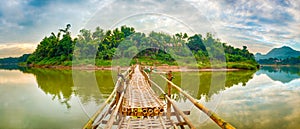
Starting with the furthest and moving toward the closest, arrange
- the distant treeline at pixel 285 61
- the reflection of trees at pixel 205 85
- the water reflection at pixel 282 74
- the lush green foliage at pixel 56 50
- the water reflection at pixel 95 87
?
the distant treeline at pixel 285 61
the lush green foliage at pixel 56 50
the water reflection at pixel 282 74
the reflection of trees at pixel 205 85
the water reflection at pixel 95 87

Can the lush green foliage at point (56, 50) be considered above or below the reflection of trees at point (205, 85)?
above

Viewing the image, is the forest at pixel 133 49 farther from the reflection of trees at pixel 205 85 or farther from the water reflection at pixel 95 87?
the water reflection at pixel 95 87

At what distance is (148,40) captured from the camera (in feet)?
99.7

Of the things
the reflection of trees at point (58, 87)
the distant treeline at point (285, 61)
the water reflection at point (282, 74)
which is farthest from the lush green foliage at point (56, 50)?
the distant treeline at point (285, 61)

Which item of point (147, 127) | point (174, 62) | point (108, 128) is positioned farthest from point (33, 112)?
point (174, 62)

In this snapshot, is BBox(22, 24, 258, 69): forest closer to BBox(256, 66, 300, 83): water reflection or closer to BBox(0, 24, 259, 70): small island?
BBox(0, 24, 259, 70): small island

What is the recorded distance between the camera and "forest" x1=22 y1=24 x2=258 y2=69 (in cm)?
2748

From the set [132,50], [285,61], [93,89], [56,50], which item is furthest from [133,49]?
[285,61]

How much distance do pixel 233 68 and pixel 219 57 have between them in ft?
6.99

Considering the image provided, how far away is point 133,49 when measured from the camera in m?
27.2

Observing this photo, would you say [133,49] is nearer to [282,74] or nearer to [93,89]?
[282,74]

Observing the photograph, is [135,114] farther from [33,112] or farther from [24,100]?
[24,100]

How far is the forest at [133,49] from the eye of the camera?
27484 mm

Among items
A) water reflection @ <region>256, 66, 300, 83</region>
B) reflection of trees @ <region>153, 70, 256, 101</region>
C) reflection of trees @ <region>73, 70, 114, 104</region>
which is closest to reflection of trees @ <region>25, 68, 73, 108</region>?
reflection of trees @ <region>73, 70, 114, 104</region>
